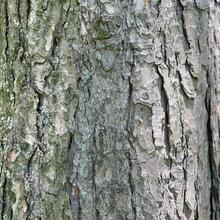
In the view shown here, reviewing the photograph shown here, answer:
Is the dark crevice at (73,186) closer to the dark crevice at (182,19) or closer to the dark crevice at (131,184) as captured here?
the dark crevice at (131,184)

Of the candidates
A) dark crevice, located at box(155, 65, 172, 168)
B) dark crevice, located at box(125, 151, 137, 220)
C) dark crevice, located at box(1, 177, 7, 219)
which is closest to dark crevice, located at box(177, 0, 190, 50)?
dark crevice, located at box(155, 65, 172, 168)

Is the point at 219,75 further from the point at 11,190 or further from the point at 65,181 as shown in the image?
the point at 11,190

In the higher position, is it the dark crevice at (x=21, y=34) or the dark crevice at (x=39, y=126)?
the dark crevice at (x=21, y=34)

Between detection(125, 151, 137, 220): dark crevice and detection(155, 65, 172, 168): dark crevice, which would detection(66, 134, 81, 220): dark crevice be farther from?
detection(155, 65, 172, 168): dark crevice

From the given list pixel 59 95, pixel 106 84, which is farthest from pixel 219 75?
pixel 59 95

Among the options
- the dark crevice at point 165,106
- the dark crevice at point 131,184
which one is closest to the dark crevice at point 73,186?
the dark crevice at point 131,184

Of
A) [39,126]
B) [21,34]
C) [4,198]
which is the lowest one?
[4,198]

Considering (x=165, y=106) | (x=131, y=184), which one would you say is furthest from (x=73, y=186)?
(x=165, y=106)

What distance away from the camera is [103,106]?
1.27 meters

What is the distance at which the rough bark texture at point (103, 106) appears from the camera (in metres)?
1.25

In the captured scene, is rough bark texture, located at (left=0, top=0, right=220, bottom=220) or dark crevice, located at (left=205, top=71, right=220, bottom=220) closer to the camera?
rough bark texture, located at (left=0, top=0, right=220, bottom=220)

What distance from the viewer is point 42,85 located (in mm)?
1285

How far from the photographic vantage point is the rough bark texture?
1252 millimetres

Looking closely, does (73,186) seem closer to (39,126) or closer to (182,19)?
(39,126)
